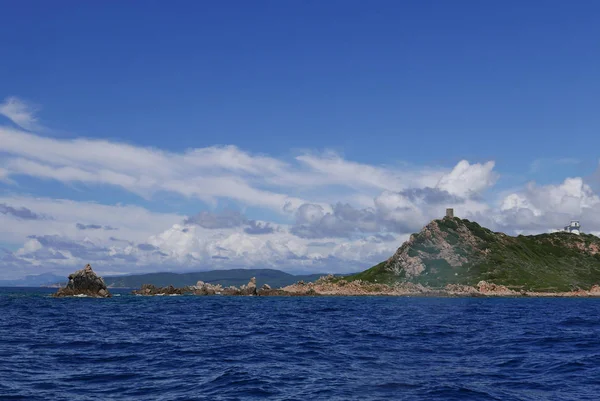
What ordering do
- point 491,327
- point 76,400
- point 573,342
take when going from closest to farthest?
1. point 76,400
2. point 573,342
3. point 491,327

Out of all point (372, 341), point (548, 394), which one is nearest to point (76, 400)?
point (548, 394)

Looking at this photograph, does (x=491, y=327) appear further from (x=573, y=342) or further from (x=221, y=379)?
(x=221, y=379)

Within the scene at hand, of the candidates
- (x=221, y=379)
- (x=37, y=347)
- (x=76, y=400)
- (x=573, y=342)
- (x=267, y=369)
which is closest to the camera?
(x=76, y=400)

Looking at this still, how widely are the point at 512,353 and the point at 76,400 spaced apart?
3521 cm

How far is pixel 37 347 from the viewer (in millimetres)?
46750

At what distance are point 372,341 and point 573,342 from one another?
827 inches

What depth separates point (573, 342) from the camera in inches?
2042

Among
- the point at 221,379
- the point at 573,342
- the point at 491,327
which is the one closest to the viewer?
the point at 221,379

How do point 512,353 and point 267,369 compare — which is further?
point 512,353

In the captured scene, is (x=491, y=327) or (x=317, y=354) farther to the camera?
(x=491, y=327)

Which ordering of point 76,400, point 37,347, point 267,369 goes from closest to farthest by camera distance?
point 76,400
point 267,369
point 37,347

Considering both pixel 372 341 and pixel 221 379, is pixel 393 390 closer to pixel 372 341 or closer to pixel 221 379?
pixel 221 379

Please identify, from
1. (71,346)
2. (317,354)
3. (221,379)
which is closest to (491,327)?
(317,354)

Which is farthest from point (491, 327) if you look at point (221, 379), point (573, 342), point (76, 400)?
point (76, 400)
